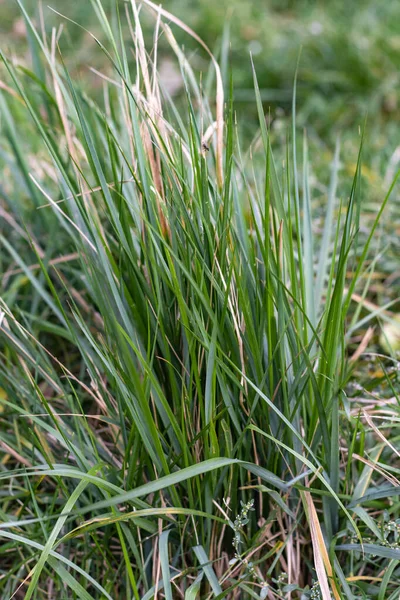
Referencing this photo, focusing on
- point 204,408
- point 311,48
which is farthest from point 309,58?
point 204,408

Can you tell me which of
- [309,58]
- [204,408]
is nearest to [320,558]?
[204,408]

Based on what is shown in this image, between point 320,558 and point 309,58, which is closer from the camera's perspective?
point 320,558

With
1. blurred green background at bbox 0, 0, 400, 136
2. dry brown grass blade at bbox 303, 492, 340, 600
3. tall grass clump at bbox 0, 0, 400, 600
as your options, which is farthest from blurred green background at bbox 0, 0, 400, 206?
dry brown grass blade at bbox 303, 492, 340, 600

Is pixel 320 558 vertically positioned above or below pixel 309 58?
below

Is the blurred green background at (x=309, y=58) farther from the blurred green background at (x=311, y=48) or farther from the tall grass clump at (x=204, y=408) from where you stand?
the tall grass clump at (x=204, y=408)

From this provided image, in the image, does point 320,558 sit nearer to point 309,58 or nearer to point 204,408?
point 204,408

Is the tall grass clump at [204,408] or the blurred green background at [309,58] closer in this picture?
the tall grass clump at [204,408]

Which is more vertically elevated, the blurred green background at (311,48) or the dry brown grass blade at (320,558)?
A: the blurred green background at (311,48)

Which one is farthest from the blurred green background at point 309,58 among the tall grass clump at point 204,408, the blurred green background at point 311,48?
the tall grass clump at point 204,408
